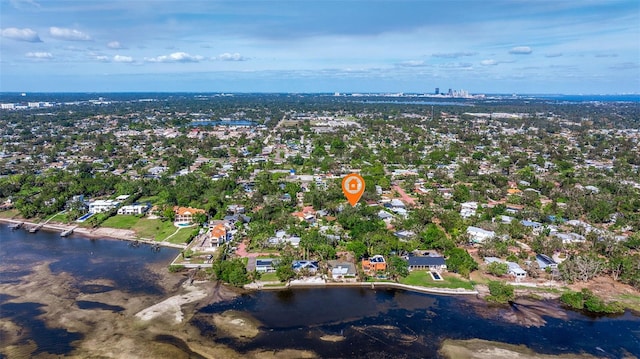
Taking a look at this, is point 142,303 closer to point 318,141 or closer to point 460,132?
point 318,141

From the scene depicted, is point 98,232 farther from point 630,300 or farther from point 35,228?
point 630,300

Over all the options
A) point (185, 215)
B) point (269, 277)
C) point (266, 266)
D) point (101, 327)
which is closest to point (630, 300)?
point (269, 277)

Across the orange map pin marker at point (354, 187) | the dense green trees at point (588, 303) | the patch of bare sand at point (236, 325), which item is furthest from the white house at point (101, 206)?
the dense green trees at point (588, 303)

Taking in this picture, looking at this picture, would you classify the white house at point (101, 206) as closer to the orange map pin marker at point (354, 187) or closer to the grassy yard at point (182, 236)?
the grassy yard at point (182, 236)

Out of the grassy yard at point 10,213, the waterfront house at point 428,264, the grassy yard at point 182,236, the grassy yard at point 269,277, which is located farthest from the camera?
the grassy yard at point 10,213

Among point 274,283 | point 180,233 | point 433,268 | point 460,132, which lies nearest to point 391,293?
point 433,268

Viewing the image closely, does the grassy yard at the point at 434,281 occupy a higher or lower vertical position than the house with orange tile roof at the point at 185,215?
lower
